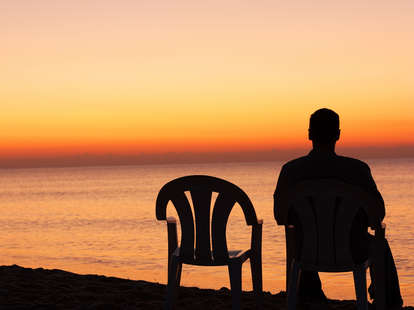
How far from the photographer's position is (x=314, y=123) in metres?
4.50

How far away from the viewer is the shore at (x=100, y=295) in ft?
18.1

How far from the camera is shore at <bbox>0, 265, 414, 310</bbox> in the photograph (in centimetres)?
552

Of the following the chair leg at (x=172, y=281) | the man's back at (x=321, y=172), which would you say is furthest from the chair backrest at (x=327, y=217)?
the chair leg at (x=172, y=281)

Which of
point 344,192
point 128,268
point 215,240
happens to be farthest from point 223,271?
point 344,192

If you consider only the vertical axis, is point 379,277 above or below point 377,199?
below

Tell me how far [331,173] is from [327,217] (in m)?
0.32

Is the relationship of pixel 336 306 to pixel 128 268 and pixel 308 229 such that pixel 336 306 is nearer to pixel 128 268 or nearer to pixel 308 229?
pixel 308 229

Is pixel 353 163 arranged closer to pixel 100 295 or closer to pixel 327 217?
pixel 327 217

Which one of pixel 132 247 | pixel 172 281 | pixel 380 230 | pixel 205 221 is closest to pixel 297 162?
pixel 380 230

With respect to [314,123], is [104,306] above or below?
below

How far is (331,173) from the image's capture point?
446cm

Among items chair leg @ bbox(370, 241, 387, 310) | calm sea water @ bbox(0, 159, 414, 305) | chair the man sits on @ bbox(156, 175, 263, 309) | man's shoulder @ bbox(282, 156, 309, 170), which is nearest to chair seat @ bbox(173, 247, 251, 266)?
chair the man sits on @ bbox(156, 175, 263, 309)

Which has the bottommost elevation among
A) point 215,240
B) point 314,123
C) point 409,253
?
point 409,253

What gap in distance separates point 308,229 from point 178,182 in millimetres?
1009
